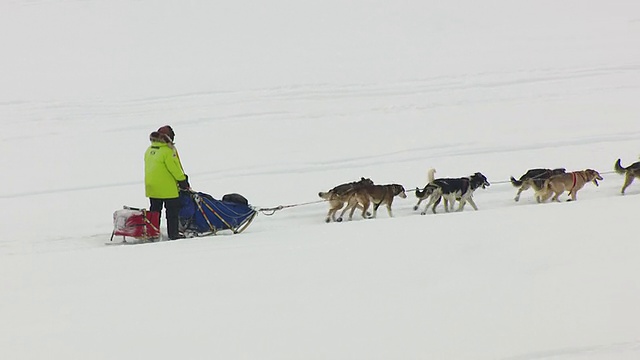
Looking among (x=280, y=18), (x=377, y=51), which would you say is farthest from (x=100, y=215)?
(x=280, y=18)

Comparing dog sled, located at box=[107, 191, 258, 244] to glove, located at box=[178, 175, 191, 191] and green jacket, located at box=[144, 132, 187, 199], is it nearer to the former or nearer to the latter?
glove, located at box=[178, 175, 191, 191]

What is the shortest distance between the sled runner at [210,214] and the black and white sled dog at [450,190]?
1.97 metres

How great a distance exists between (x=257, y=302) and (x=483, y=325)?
1.79m

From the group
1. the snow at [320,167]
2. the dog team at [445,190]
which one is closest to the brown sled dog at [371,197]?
the dog team at [445,190]

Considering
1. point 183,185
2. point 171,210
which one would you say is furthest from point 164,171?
point 171,210

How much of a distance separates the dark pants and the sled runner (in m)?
0.05

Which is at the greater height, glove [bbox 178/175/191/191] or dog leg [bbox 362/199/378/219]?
glove [bbox 178/175/191/191]

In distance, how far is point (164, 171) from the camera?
7.65 metres

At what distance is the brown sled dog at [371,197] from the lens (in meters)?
8.44

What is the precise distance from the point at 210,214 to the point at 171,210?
15.8 inches

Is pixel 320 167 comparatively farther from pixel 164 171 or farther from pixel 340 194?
pixel 164 171

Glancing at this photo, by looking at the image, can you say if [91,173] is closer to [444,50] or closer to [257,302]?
[257,302]

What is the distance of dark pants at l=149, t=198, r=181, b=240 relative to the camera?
308 inches

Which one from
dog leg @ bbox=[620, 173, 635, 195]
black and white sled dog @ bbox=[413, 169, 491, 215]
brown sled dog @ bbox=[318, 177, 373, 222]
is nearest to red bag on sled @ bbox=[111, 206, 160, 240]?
brown sled dog @ bbox=[318, 177, 373, 222]
